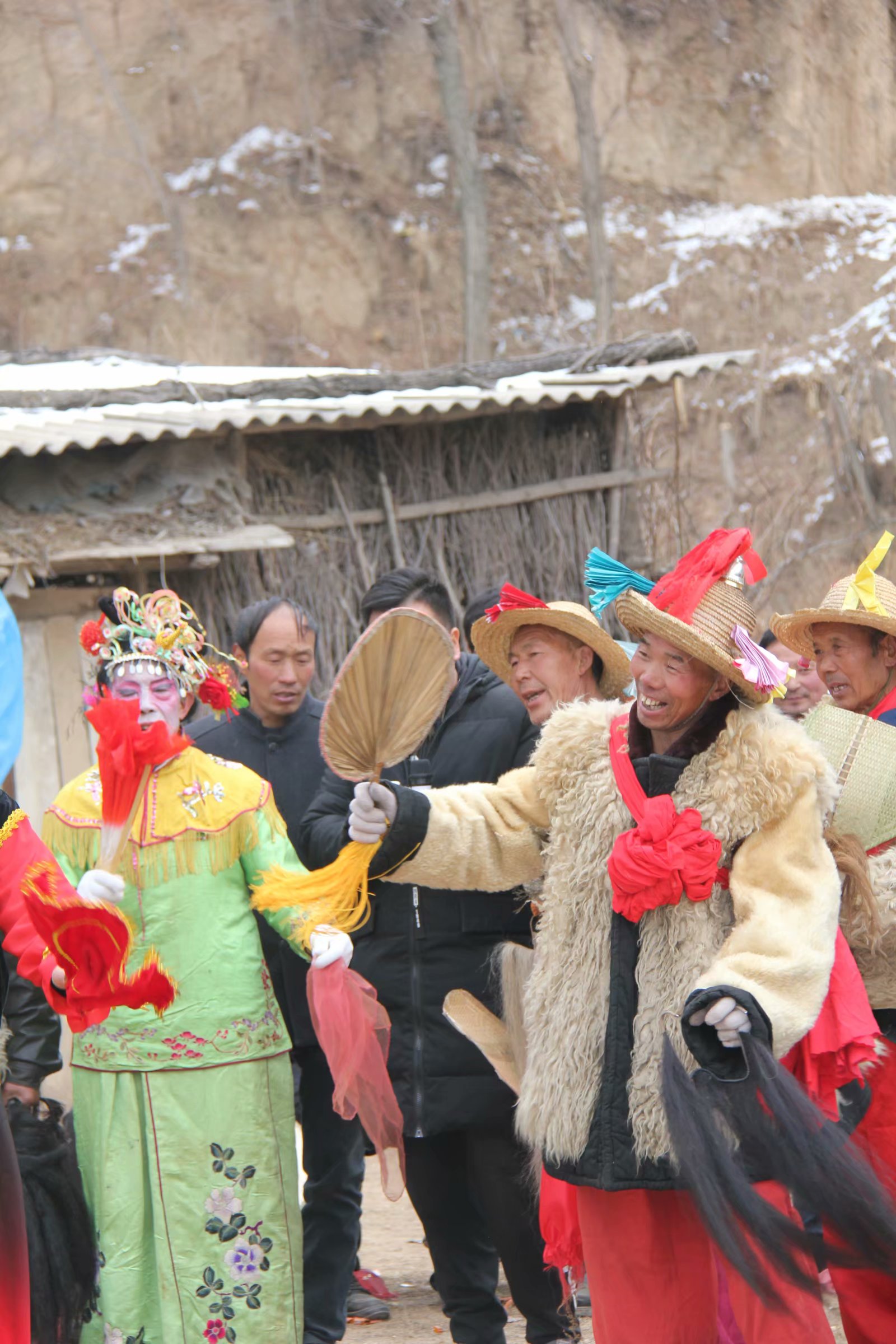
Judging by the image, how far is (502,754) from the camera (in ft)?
14.5

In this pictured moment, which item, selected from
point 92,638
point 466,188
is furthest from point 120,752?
point 466,188

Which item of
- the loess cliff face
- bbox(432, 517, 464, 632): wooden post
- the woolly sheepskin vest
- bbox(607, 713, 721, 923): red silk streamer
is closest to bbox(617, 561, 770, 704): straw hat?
the woolly sheepskin vest

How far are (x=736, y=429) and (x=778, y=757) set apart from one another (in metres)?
20.1

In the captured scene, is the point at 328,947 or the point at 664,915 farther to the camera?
the point at 328,947

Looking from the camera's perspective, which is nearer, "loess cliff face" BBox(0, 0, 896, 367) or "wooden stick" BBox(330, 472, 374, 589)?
"wooden stick" BBox(330, 472, 374, 589)

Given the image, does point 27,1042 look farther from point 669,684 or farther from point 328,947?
point 669,684

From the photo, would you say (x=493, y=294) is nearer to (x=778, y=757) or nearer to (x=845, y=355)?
(x=845, y=355)

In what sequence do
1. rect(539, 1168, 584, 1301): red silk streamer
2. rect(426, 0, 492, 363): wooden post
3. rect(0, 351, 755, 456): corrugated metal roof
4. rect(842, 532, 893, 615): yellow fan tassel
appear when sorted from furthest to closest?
rect(426, 0, 492, 363): wooden post
rect(0, 351, 755, 456): corrugated metal roof
rect(842, 532, 893, 615): yellow fan tassel
rect(539, 1168, 584, 1301): red silk streamer

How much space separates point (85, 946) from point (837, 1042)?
5.12ft

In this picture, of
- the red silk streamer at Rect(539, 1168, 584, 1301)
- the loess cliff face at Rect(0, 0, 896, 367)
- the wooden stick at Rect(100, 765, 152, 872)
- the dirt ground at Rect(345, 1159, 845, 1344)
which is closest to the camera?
the red silk streamer at Rect(539, 1168, 584, 1301)

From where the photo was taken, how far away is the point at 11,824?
3588mm

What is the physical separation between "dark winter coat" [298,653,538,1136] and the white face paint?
476mm

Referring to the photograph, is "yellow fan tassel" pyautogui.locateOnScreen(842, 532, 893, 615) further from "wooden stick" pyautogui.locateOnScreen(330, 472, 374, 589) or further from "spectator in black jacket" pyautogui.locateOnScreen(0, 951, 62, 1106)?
"wooden stick" pyautogui.locateOnScreen(330, 472, 374, 589)

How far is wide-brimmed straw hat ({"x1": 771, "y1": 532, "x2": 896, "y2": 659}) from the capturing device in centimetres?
401
